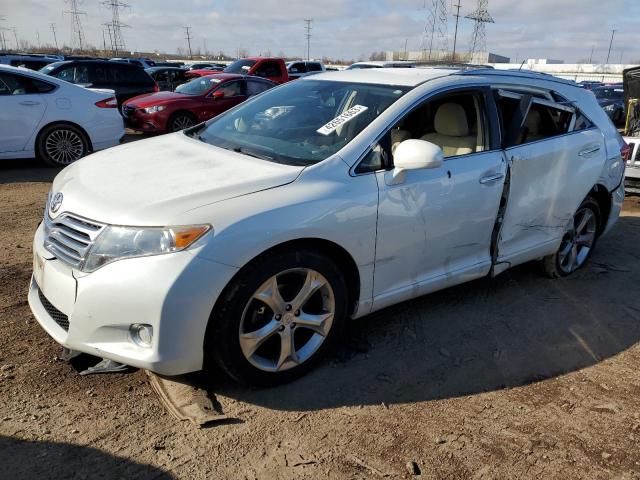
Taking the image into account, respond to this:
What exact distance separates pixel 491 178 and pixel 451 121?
1.88 feet

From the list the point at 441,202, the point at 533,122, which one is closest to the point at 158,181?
the point at 441,202

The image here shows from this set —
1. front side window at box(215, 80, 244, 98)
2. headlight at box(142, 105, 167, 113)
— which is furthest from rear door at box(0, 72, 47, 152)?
front side window at box(215, 80, 244, 98)

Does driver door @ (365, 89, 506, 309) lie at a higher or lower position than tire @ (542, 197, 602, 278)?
higher

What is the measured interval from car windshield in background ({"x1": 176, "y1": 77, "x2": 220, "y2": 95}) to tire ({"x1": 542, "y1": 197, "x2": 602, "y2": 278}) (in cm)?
938

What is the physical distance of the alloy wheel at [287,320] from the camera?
2770 millimetres

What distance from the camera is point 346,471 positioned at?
7.93 ft

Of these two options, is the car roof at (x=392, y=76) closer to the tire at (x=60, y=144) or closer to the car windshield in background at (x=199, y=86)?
the tire at (x=60, y=144)

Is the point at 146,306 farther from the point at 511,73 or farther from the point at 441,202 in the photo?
the point at 511,73

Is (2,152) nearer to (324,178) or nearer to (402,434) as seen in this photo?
(324,178)

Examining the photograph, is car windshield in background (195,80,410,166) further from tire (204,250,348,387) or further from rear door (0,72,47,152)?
rear door (0,72,47,152)

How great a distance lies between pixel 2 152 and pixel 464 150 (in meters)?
6.84

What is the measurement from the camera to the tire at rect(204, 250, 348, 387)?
8.64ft

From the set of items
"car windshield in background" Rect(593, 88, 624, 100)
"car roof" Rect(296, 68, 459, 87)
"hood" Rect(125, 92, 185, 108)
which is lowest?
"car windshield in background" Rect(593, 88, 624, 100)

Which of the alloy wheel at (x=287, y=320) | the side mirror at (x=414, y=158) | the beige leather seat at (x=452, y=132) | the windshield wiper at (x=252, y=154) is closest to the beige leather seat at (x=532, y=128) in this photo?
the beige leather seat at (x=452, y=132)
